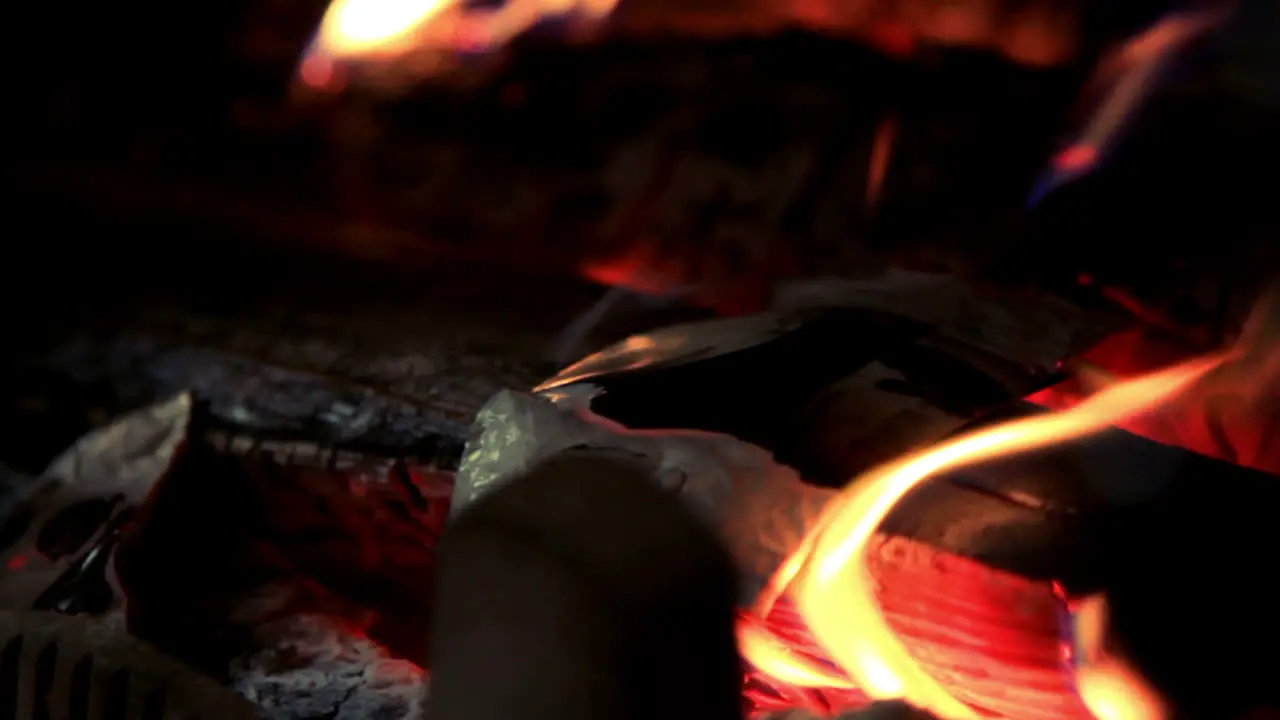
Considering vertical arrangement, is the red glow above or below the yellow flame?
below

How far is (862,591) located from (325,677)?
0.56 m

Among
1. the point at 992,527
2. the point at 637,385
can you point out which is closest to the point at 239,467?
the point at 637,385

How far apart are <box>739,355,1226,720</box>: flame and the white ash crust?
0.37m

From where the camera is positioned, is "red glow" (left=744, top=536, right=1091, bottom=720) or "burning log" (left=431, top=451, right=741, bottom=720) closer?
"burning log" (left=431, top=451, right=741, bottom=720)

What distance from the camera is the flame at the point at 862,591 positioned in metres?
0.74

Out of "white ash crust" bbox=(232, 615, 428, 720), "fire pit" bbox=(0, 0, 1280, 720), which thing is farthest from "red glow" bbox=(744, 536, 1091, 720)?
"white ash crust" bbox=(232, 615, 428, 720)

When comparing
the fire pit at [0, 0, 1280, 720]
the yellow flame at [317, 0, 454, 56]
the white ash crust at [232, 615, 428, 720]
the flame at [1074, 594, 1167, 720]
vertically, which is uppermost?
the yellow flame at [317, 0, 454, 56]

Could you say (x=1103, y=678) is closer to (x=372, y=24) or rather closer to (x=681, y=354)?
(x=681, y=354)

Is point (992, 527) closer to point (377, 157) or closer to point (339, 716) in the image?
point (339, 716)

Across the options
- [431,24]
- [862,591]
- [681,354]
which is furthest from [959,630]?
[431,24]

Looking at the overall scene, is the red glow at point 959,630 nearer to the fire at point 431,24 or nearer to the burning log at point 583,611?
the burning log at point 583,611

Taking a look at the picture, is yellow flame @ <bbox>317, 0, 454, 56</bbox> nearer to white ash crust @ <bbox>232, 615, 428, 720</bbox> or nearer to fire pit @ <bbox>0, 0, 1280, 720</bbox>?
fire pit @ <bbox>0, 0, 1280, 720</bbox>

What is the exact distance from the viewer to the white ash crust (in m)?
0.96

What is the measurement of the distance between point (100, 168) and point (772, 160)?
1.21 metres
